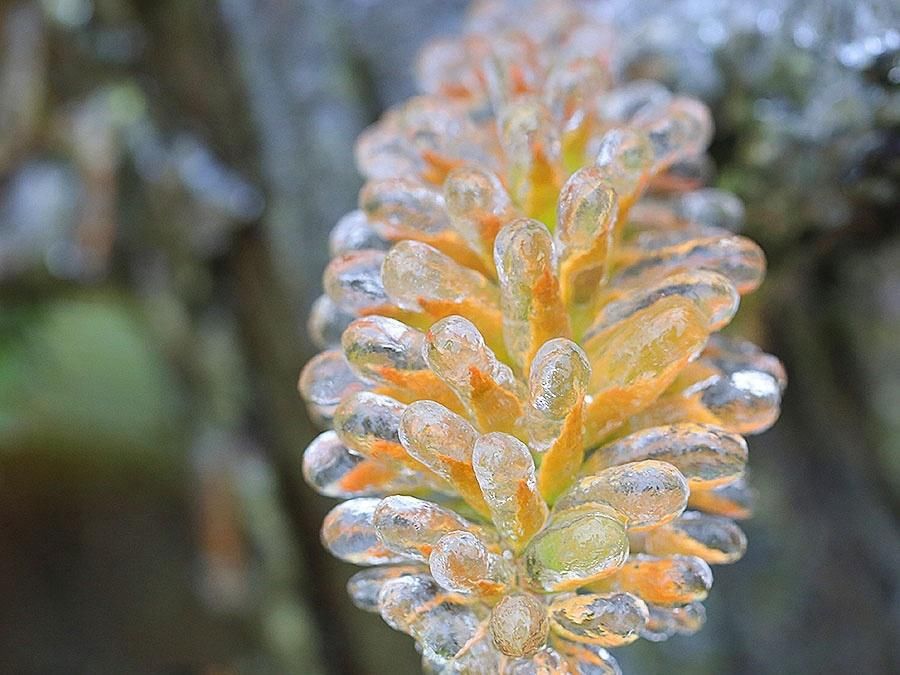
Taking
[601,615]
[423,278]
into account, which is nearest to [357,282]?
[423,278]

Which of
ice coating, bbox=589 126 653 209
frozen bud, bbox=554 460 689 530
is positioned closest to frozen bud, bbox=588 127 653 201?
ice coating, bbox=589 126 653 209

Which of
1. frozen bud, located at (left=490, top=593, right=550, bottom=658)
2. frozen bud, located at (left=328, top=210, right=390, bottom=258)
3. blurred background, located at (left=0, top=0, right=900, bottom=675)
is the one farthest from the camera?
blurred background, located at (left=0, top=0, right=900, bottom=675)

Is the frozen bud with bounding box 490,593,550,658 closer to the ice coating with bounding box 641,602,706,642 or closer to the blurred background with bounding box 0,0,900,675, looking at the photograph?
the ice coating with bounding box 641,602,706,642

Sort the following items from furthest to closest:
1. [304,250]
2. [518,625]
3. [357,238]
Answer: [304,250], [357,238], [518,625]

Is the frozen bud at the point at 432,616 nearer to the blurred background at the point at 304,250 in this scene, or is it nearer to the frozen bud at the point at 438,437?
the frozen bud at the point at 438,437

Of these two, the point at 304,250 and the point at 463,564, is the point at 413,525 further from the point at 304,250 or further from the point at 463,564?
the point at 304,250

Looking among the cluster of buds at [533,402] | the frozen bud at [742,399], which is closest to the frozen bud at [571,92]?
the cluster of buds at [533,402]
